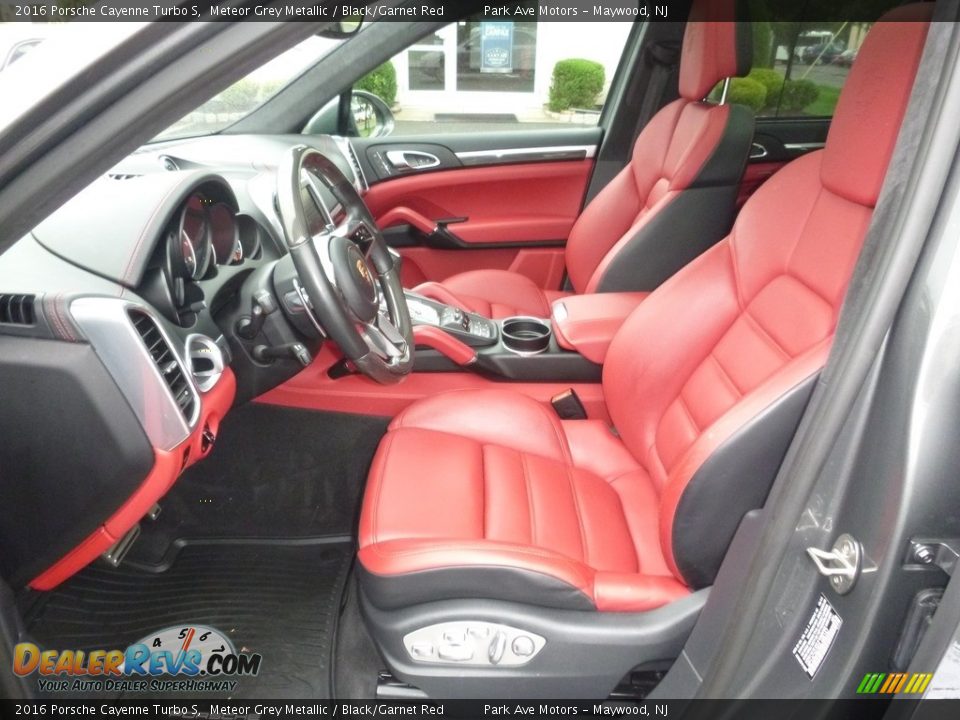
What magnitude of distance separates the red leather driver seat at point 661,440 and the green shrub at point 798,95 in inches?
63.5

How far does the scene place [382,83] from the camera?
2.71 m

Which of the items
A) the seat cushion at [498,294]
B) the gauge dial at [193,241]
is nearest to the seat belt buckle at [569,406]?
the seat cushion at [498,294]

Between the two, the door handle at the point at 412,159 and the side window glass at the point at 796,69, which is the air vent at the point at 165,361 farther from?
the door handle at the point at 412,159

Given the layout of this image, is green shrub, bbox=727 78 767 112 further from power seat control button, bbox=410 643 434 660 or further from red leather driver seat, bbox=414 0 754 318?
power seat control button, bbox=410 643 434 660

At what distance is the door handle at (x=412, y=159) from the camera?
285cm

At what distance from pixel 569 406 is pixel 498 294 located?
0.69 metres

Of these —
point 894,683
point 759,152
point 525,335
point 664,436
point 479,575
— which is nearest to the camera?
point 894,683

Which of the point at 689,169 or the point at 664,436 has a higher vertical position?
the point at 689,169

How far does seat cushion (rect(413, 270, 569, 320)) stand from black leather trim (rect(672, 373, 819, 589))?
3.73ft

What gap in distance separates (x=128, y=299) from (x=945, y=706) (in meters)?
1.19

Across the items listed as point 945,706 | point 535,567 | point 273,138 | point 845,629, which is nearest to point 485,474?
Result: point 535,567

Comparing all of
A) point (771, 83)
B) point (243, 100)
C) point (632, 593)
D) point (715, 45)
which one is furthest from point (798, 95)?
point (632, 593)

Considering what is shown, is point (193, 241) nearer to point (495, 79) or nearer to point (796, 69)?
point (495, 79)

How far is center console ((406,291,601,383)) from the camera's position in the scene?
5.86 feet
